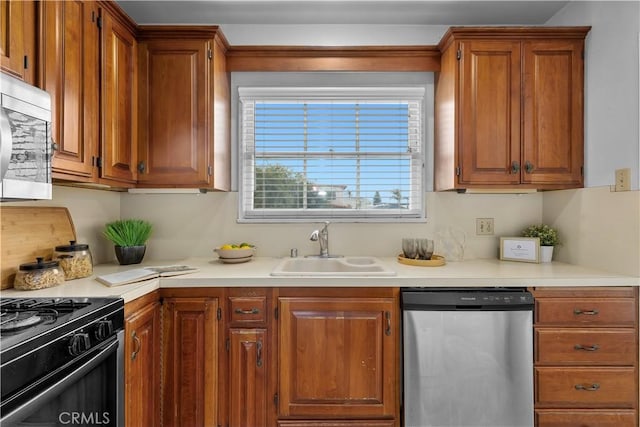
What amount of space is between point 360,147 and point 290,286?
1.19 meters

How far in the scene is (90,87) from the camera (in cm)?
163

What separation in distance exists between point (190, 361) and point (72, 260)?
0.77m

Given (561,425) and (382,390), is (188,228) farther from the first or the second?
(561,425)

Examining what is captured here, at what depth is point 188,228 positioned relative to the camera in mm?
2393

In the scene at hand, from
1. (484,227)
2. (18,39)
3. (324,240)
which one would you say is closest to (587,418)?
(484,227)

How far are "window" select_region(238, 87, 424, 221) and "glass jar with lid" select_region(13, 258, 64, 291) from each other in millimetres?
1132

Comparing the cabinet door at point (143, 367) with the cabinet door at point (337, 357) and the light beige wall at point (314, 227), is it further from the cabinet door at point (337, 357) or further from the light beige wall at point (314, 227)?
the light beige wall at point (314, 227)

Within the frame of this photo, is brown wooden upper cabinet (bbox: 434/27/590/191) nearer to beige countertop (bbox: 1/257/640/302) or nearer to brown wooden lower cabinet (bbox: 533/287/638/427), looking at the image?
beige countertop (bbox: 1/257/640/302)

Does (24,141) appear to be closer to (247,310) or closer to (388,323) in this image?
(247,310)

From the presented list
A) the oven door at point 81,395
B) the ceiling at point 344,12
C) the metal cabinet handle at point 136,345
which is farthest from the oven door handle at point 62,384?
the ceiling at point 344,12

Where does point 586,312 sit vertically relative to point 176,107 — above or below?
below

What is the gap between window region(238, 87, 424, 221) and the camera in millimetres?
2426

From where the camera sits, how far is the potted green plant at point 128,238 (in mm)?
2098

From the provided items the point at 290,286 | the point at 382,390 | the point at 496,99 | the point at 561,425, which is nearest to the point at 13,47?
the point at 290,286
